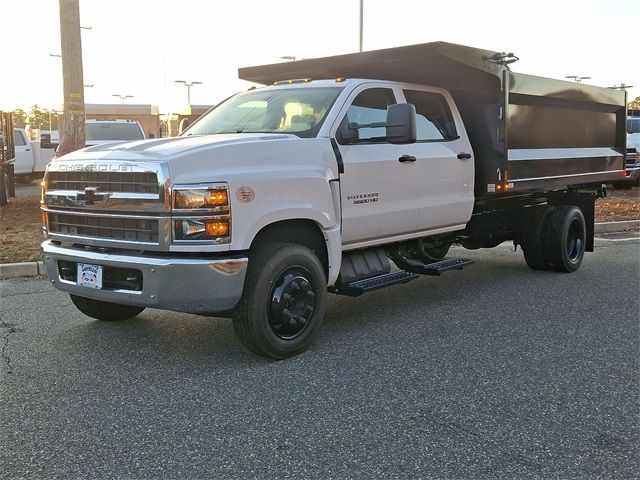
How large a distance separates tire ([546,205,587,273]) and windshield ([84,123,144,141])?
1141cm

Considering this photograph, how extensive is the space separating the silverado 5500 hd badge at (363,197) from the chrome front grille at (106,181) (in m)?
1.65

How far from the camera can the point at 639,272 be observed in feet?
25.7

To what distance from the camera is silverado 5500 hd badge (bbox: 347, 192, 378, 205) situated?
5.27 m

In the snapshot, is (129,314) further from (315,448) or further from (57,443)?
(315,448)

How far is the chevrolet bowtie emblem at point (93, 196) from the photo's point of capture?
4.48 metres

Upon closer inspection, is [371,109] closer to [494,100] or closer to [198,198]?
[494,100]

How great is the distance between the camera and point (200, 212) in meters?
4.18

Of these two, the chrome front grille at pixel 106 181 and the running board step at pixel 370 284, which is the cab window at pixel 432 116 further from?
the chrome front grille at pixel 106 181

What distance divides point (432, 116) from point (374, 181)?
1304 mm

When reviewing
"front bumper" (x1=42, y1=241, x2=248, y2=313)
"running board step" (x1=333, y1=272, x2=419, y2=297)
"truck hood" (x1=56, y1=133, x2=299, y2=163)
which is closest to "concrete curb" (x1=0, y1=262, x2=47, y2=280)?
"truck hood" (x1=56, y1=133, x2=299, y2=163)

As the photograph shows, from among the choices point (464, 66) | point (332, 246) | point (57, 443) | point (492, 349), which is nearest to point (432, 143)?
point (464, 66)

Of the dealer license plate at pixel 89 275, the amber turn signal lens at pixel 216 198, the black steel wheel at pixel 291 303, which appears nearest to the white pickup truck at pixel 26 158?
the dealer license plate at pixel 89 275

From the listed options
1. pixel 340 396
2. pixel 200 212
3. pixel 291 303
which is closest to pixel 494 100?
pixel 291 303

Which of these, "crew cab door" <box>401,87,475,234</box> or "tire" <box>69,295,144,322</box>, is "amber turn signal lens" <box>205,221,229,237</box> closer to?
"tire" <box>69,295,144,322</box>
